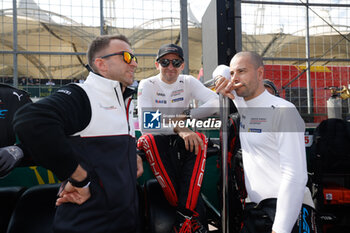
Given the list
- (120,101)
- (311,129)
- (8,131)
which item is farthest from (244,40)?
(8,131)

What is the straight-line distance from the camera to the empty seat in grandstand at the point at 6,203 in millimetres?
1899

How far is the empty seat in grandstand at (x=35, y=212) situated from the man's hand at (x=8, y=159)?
470 mm

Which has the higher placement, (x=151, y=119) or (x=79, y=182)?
(x=151, y=119)

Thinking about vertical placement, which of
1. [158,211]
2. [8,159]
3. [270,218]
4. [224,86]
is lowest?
[158,211]

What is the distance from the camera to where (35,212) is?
1.87 m

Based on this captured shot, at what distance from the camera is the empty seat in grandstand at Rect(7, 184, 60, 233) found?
1.79 m

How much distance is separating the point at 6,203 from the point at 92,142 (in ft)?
4.22

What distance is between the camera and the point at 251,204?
1682 millimetres

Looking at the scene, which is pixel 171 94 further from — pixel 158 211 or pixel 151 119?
pixel 158 211

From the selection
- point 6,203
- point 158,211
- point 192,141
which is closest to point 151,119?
point 192,141

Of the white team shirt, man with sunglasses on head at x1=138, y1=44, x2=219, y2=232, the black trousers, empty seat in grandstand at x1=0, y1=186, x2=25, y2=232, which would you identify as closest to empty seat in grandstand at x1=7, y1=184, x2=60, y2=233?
empty seat in grandstand at x1=0, y1=186, x2=25, y2=232

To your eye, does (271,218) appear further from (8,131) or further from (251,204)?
(8,131)

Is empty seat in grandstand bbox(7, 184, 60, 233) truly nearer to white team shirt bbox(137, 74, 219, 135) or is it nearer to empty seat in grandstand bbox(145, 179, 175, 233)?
empty seat in grandstand bbox(145, 179, 175, 233)

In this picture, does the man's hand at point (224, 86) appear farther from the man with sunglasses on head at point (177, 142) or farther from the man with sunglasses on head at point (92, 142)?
the man with sunglasses on head at point (92, 142)
